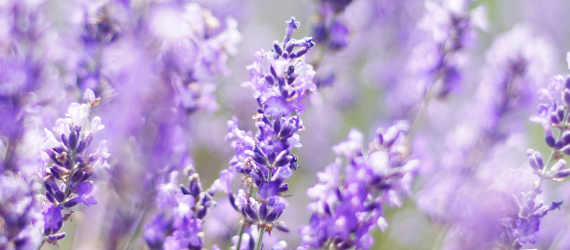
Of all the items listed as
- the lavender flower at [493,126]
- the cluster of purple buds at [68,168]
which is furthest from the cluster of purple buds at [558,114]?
the cluster of purple buds at [68,168]

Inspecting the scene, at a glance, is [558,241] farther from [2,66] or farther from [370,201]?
[2,66]

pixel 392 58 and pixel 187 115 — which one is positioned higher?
pixel 392 58

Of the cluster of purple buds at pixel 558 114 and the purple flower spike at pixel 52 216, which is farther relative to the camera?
the cluster of purple buds at pixel 558 114

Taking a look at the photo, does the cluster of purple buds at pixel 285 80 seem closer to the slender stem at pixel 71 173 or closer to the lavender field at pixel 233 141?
the lavender field at pixel 233 141

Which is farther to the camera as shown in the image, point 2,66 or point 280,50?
point 2,66

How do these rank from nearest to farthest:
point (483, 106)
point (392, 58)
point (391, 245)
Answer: point (483, 106), point (391, 245), point (392, 58)

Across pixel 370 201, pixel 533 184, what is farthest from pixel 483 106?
pixel 370 201
